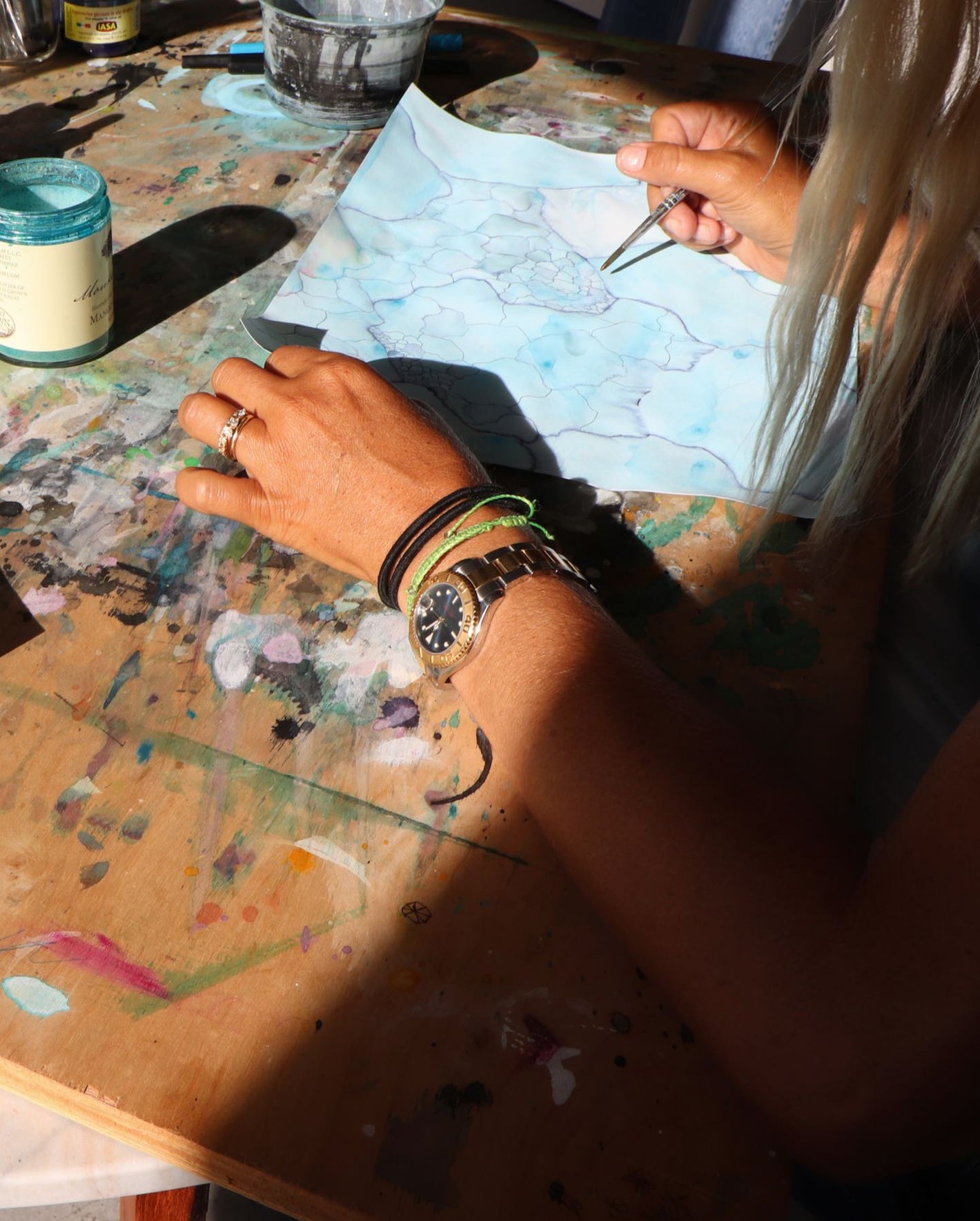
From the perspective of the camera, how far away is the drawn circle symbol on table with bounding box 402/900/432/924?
Answer: 655mm

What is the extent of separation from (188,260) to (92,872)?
76cm

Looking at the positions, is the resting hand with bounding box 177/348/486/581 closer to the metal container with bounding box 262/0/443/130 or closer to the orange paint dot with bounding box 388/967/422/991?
the orange paint dot with bounding box 388/967/422/991

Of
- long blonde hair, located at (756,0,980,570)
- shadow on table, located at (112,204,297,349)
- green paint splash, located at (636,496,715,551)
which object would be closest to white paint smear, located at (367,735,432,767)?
green paint splash, located at (636,496,715,551)

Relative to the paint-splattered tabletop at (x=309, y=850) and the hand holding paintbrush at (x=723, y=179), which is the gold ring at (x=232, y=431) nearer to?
the paint-splattered tabletop at (x=309, y=850)

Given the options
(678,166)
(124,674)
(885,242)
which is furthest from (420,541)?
(678,166)

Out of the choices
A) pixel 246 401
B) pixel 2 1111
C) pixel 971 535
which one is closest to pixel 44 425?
pixel 246 401

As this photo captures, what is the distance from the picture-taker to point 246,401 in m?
0.90

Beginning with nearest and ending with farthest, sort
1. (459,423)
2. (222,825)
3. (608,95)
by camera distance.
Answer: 1. (222,825)
2. (459,423)
3. (608,95)

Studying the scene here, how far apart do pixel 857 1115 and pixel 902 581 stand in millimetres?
582

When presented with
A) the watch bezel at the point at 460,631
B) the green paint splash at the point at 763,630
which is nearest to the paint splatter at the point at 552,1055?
the watch bezel at the point at 460,631

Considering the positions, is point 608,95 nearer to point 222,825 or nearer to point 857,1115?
point 222,825

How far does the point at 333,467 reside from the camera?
0.84 metres

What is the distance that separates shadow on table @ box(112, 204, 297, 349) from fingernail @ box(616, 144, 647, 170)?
406 mm

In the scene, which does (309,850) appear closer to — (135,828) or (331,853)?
(331,853)
